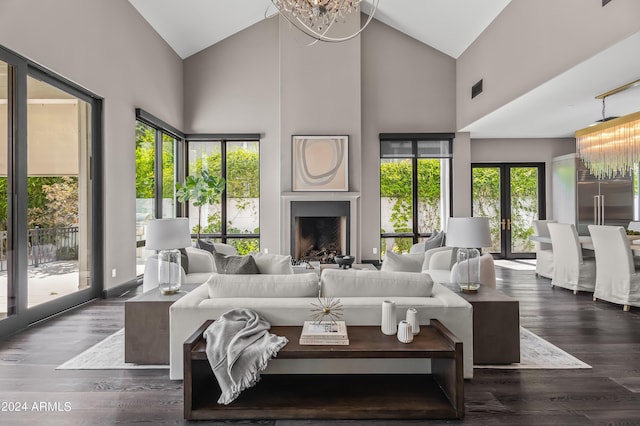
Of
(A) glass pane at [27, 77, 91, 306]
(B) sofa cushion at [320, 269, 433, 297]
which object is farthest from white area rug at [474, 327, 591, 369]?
(A) glass pane at [27, 77, 91, 306]

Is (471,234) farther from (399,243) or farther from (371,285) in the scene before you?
(399,243)

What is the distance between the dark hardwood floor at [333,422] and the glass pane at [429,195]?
4219 millimetres

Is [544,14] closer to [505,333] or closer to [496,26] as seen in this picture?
[496,26]

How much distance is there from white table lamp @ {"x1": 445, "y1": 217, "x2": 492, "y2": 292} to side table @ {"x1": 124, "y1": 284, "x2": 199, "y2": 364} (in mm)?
2210

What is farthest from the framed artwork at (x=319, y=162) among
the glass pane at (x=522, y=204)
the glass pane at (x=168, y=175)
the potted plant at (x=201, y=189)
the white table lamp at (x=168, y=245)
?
the glass pane at (x=522, y=204)

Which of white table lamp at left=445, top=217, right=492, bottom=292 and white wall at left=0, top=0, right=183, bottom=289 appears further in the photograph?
white wall at left=0, top=0, right=183, bottom=289

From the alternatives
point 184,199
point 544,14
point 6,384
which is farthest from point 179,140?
point 544,14

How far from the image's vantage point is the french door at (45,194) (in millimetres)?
3650

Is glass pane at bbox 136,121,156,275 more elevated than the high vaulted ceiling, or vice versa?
the high vaulted ceiling

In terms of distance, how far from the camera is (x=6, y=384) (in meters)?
2.60

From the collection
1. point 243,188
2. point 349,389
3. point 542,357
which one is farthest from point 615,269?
point 243,188

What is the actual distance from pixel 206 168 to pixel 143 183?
1.86m

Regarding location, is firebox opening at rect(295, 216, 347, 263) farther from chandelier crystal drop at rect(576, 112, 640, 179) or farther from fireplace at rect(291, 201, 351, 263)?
chandelier crystal drop at rect(576, 112, 640, 179)

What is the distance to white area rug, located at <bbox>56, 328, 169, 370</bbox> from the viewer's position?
2867mm
